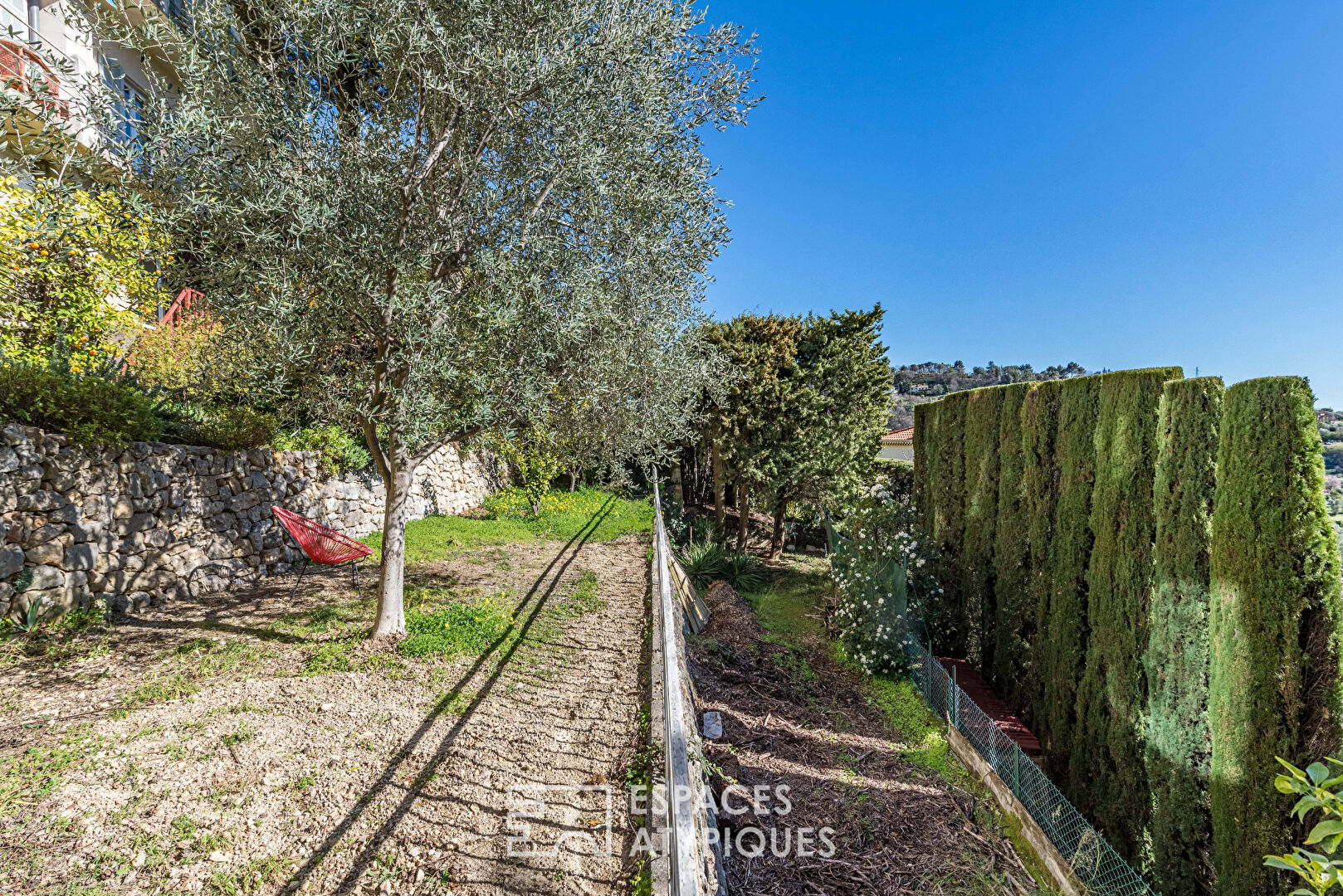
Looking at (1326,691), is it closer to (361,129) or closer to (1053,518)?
(1053,518)

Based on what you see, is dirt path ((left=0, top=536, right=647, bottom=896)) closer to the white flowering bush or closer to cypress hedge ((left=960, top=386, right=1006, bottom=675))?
the white flowering bush

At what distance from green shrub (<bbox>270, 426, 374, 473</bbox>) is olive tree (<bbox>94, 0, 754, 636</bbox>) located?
10.6 ft

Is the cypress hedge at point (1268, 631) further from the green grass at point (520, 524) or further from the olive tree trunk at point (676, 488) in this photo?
the olive tree trunk at point (676, 488)

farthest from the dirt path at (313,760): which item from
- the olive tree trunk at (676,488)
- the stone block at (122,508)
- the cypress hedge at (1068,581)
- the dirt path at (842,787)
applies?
the olive tree trunk at (676,488)

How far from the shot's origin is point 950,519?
859 centimetres

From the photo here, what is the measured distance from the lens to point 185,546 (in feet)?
21.1

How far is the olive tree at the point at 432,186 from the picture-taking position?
4387mm

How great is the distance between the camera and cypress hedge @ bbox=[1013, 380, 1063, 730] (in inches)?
236

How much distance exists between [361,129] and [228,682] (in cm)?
473

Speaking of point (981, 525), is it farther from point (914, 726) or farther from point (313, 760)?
point (313, 760)

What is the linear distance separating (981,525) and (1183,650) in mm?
3507

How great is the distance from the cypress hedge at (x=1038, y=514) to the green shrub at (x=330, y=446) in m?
9.31

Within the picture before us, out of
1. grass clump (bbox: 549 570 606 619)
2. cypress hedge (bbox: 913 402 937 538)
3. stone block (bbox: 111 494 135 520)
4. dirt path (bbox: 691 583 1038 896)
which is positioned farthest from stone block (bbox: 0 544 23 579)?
cypress hedge (bbox: 913 402 937 538)

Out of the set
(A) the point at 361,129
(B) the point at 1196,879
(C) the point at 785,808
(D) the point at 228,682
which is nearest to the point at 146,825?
(D) the point at 228,682
